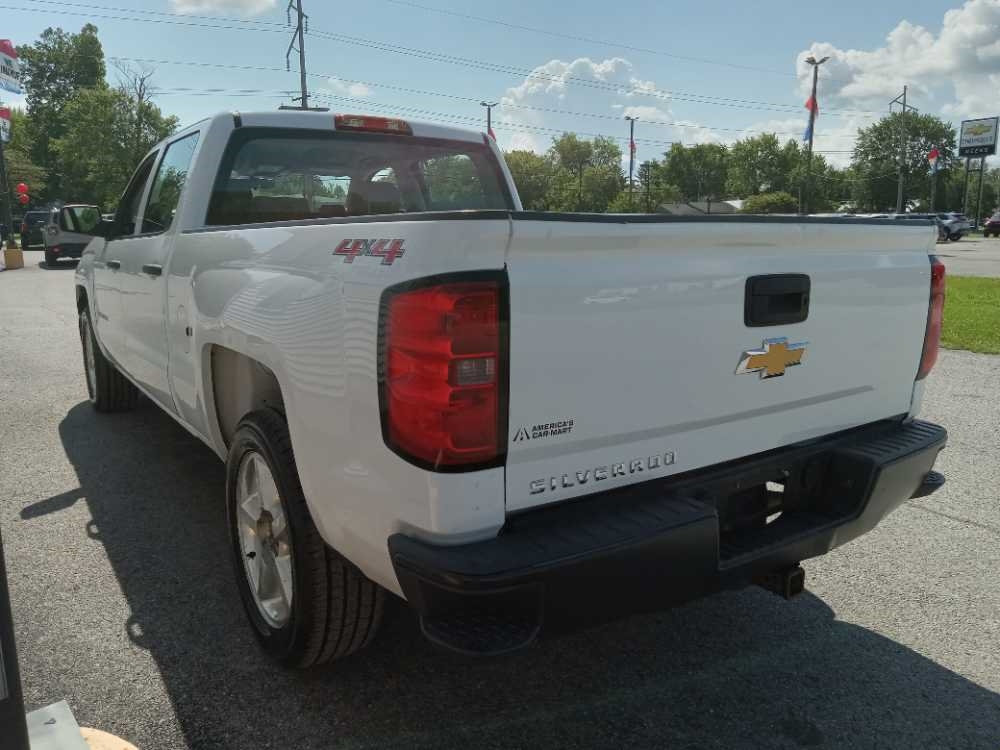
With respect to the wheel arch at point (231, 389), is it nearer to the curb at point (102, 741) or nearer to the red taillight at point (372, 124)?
the curb at point (102, 741)

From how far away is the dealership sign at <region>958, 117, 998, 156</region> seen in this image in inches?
3162

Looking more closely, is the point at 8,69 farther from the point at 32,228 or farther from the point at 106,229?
the point at 106,229

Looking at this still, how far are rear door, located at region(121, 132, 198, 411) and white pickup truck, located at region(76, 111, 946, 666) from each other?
2.08 feet

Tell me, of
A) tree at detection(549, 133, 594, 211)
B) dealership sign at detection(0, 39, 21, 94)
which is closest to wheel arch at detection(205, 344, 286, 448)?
dealership sign at detection(0, 39, 21, 94)

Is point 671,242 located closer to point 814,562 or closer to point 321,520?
point 321,520

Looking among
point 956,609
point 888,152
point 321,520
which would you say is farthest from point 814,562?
point 888,152

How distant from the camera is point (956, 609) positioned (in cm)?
309

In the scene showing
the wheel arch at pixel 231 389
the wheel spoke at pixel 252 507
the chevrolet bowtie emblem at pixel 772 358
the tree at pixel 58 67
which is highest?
the tree at pixel 58 67

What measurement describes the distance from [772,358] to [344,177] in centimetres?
254

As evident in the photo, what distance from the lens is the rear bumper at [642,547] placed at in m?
1.85

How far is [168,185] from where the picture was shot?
4289mm

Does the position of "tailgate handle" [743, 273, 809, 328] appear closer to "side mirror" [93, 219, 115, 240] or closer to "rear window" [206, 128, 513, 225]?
"rear window" [206, 128, 513, 225]

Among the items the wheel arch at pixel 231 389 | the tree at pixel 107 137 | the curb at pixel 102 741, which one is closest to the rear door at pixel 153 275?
the wheel arch at pixel 231 389

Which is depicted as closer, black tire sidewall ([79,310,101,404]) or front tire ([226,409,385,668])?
front tire ([226,409,385,668])
